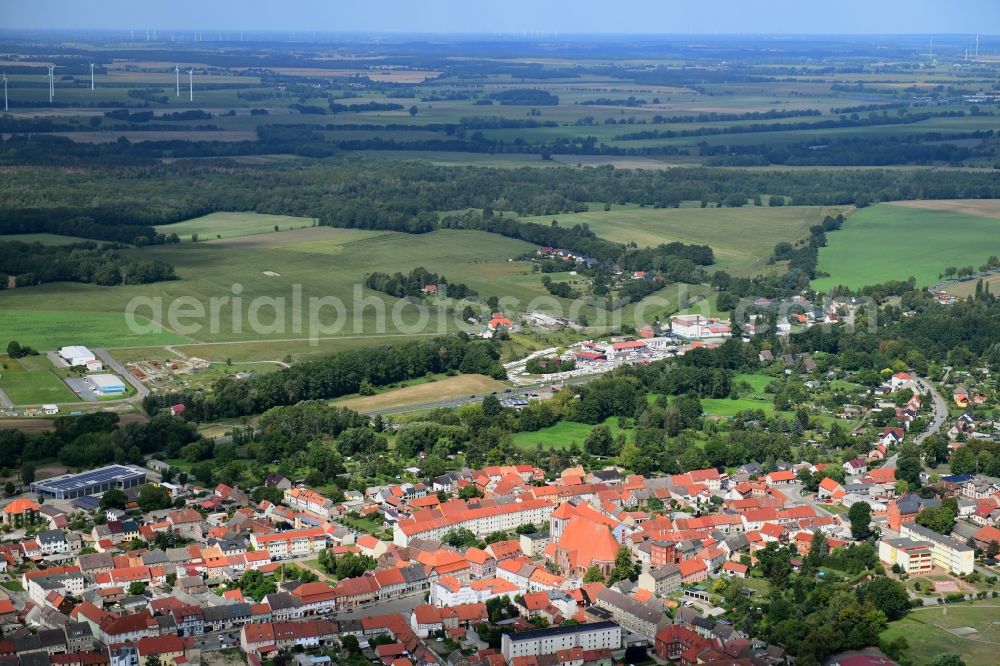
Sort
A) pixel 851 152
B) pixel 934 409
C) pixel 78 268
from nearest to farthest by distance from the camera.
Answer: pixel 934 409 → pixel 78 268 → pixel 851 152

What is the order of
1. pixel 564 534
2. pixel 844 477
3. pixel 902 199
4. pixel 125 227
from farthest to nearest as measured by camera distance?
pixel 902 199
pixel 125 227
pixel 844 477
pixel 564 534

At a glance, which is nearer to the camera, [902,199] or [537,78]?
[902,199]

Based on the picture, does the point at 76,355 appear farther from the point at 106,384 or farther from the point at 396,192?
the point at 396,192

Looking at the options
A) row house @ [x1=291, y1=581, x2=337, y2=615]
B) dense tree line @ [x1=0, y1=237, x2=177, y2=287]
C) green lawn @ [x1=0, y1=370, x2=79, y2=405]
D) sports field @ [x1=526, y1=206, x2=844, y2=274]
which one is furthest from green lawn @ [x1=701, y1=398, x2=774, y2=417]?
dense tree line @ [x1=0, y1=237, x2=177, y2=287]

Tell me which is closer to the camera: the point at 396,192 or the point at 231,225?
the point at 231,225

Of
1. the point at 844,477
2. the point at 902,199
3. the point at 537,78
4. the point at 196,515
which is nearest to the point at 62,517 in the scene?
the point at 196,515

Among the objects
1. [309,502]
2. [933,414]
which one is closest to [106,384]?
[309,502]

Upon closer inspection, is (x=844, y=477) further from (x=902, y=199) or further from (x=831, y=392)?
(x=902, y=199)

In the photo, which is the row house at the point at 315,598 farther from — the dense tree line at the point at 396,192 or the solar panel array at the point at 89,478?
the dense tree line at the point at 396,192
